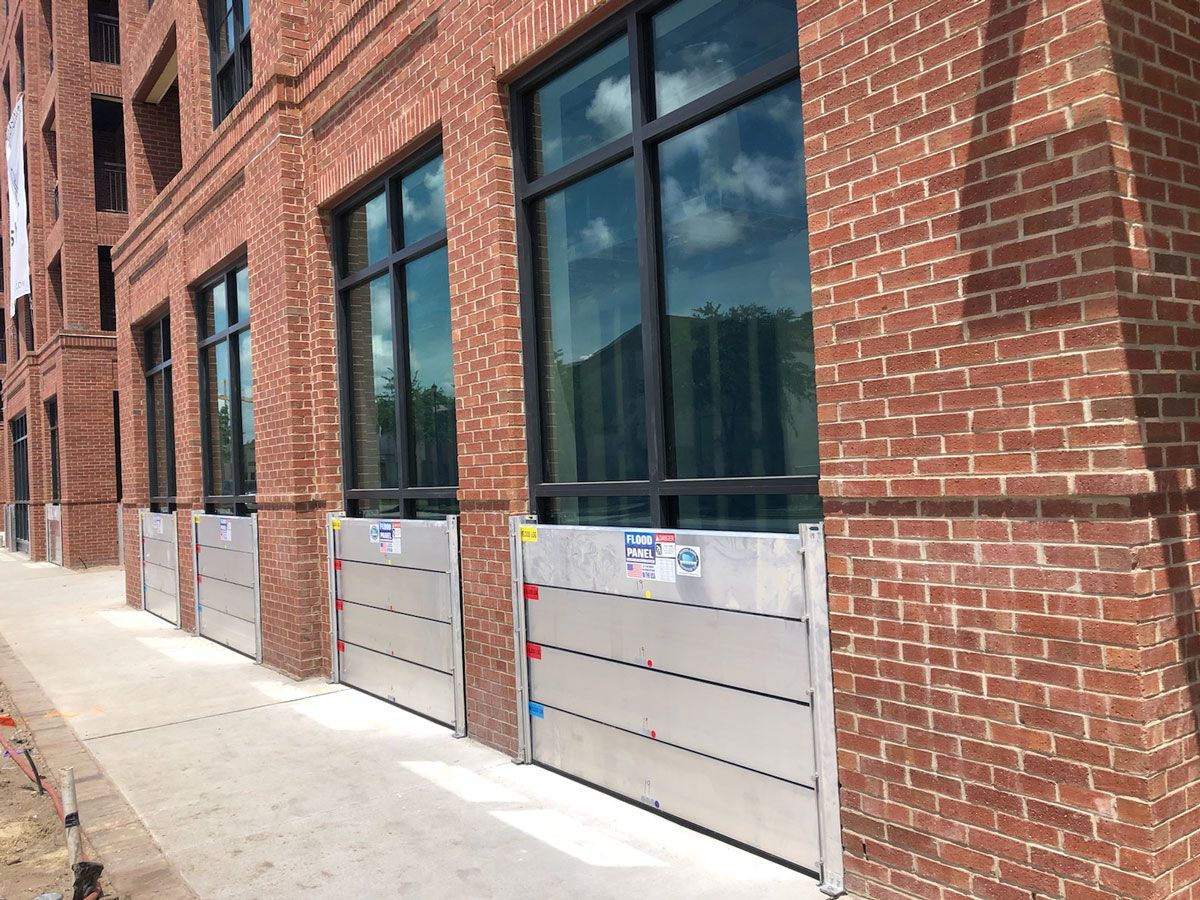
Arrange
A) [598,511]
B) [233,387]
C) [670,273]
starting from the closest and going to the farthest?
[670,273] < [598,511] < [233,387]

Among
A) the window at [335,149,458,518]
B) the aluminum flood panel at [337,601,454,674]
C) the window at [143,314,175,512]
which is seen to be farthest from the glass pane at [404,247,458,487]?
the window at [143,314,175,512]

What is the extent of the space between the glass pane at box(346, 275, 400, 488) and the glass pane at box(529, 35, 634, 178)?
7.71ft

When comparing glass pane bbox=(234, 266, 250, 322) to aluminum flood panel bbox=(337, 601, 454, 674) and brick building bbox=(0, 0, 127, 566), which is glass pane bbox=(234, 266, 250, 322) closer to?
aluminum flood panel bbox=(337, 601, 454, 674)

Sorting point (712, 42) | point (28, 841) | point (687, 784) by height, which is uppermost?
point (712, 42)

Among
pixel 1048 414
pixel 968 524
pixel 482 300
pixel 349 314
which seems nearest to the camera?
pixel 1048 414

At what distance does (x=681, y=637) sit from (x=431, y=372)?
3.60m

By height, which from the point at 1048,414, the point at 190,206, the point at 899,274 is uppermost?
the point at 190,206

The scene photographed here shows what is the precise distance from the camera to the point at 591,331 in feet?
19.0

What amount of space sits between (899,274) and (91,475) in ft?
79.7

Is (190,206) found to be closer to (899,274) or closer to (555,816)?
(555,816)

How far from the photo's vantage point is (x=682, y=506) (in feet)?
16.9

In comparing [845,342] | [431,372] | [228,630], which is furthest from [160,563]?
[845,342]

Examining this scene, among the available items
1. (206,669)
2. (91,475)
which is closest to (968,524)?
(206,669)

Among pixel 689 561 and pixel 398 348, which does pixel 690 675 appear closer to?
pixel 689 561
